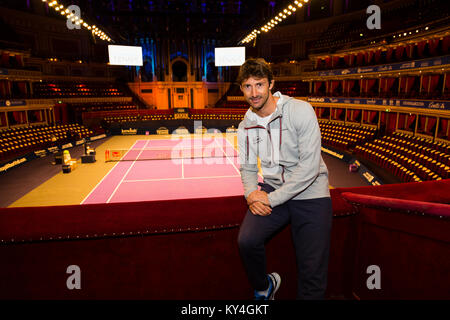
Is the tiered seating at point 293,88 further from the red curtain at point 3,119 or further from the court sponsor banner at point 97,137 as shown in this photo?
the red curtain at point 3,119

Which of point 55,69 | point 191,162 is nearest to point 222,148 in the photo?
point 191,162

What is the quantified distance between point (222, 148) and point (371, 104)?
43.5 feet

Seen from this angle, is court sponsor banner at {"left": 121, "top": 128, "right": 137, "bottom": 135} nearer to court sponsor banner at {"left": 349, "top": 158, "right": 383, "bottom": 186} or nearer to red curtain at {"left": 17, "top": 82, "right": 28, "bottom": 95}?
red curtain at {"left": 17, "top": 82, "right": 28, "bottom": 95}

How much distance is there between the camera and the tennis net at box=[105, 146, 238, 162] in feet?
65.3

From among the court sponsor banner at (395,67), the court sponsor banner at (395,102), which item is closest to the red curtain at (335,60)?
the court sponsor banner at (395,67)

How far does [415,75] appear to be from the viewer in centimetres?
2136

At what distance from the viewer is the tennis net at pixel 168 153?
19.9 meters

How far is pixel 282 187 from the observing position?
243 cm

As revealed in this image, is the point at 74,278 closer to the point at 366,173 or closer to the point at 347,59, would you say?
the point at 366,173

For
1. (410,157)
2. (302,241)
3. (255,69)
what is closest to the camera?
(302,241)

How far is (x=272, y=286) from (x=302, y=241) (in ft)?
1.77

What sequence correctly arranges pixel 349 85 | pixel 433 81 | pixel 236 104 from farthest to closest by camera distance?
1. pixel 236 104
2. pixel 349 85
3. pixel 433 81

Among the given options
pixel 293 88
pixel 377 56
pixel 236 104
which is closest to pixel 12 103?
pixel 236 104
